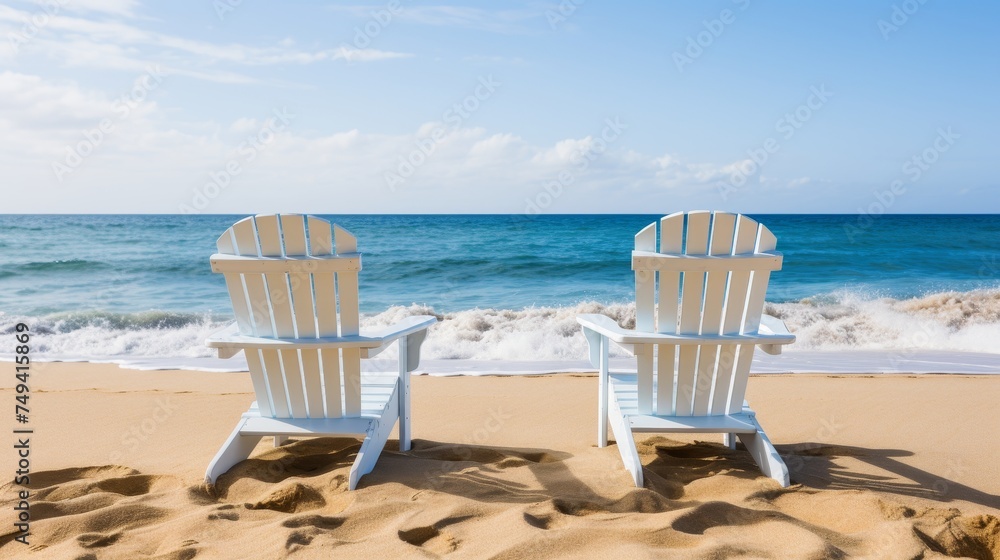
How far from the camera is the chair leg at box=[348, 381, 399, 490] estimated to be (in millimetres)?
2771

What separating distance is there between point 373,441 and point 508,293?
380 inches

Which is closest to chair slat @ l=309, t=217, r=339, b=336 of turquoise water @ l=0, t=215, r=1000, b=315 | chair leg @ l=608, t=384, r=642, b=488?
chair leg @ l=608, t=384, r=642, b=488

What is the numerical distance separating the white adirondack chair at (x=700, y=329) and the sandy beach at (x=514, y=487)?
0.70 feet

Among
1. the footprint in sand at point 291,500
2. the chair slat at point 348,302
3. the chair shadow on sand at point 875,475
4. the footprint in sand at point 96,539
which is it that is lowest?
the chair shadow on sand at point 875,475

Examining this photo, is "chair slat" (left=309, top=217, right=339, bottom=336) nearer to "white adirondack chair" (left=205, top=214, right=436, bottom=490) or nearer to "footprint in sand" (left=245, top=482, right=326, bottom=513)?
"white adirondack chair" (left=205, top=214, right=436, bottom=490)

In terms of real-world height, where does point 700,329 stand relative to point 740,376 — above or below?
above

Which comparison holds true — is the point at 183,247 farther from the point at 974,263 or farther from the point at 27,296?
the point at 974,263

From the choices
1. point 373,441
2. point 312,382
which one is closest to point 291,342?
point 312,382

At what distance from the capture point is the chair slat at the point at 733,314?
9.48 ft

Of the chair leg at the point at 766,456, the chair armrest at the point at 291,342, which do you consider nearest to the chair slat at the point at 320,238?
the chair armrest at the point at 291,342

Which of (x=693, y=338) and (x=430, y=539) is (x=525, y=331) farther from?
(x=430, y=539)

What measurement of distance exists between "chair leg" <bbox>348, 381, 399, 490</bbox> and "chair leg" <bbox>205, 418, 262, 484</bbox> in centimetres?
52

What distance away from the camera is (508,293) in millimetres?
12570

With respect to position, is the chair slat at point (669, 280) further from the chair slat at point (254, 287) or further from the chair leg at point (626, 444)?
the chair slat at point (254, 287)
